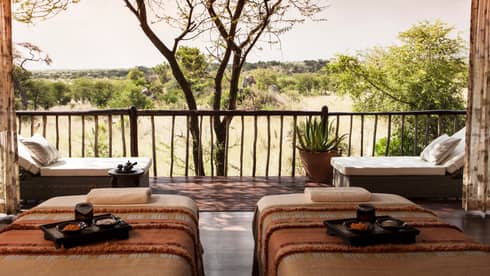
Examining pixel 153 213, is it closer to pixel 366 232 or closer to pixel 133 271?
pixel 133 271

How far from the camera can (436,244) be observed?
2494 mm

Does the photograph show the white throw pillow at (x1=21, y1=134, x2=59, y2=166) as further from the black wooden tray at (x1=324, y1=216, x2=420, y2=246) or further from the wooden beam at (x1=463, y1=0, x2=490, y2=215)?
the wooden beam at (x1=463, y1=0, x2=490, y2=215)

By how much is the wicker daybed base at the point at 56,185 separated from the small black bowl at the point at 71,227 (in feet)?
8.10

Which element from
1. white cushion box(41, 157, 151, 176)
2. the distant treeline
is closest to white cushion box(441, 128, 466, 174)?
white cushion box(41, 157, 151, 176)

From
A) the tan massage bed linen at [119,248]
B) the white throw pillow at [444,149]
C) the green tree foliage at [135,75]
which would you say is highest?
the green tree foliage at [135,75]

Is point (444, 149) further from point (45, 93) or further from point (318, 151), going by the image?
point (45, 93)

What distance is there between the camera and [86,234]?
97.7 inches

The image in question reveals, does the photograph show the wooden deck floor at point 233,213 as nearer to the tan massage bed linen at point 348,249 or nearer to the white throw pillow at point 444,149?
the white throw pillow at point 444,149

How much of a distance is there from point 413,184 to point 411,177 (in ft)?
0.23

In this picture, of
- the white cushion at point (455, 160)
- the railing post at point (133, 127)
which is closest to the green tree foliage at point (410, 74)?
the white cushion at point (455, 160)

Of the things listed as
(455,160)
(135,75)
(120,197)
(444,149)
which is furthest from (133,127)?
(135,75)

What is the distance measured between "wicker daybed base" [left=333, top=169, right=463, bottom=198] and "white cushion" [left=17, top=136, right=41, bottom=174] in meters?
2.83

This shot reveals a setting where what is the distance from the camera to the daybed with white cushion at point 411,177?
5.23m

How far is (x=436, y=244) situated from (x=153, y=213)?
1.41 metres
